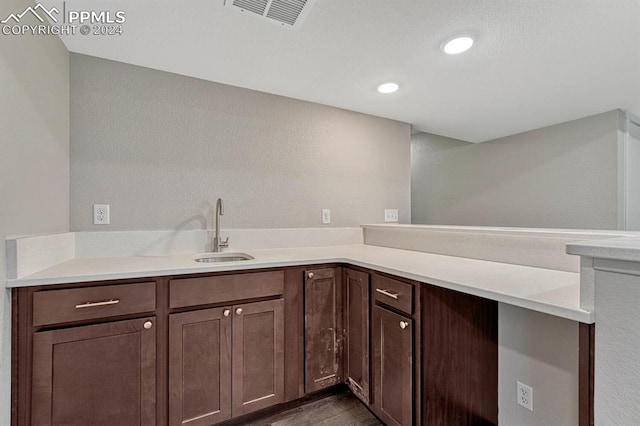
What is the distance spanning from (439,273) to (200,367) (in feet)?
4.24

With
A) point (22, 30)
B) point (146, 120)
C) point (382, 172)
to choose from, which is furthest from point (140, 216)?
point (382, 172)

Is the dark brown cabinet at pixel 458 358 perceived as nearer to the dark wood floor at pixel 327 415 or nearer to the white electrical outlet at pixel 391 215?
the dark wood floor at pixel 327 415

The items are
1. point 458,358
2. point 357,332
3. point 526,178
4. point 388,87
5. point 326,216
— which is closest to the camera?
point 458,358

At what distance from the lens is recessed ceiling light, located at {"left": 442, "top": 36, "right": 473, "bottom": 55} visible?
165 centimetres

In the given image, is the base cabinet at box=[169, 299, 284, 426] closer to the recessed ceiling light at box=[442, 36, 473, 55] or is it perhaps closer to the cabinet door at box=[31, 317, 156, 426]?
the cabinet door at box=[31, 317, 156, 426]

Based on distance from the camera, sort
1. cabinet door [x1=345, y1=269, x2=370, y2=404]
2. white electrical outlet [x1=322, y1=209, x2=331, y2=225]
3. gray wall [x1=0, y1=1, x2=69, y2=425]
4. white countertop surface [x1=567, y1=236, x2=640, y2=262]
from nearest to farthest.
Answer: white countertop surface [x1=567, y1=236, x2=640, y2=262] → gray wall [x1=0, y1=1, x2=69, y2=425] → cabinet door [x1=345, y1=269, x2=370, y2=404] → white electrical outlet [x1=322, y1=209, x2=331, y2=225]

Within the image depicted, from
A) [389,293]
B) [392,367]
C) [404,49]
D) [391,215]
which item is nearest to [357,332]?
[392,367]

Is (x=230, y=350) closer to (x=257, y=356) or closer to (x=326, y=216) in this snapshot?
(x=257, y=356)

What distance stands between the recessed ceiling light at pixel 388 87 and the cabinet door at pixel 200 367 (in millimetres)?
1874

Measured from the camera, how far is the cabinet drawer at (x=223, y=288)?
1512 millimetres

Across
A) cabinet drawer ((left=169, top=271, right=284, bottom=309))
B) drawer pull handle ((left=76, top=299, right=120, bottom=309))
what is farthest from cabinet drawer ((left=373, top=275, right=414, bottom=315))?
drawer pull handle ((left=76, top=299, right=120, bottom=309))

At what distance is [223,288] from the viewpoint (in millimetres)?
Result: 1603

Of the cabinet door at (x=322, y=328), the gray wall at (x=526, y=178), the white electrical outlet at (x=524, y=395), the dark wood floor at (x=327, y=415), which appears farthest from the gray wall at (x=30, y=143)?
the gray wall at (x=526, y=178)

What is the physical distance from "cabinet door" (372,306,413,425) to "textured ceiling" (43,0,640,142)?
4.94ft
